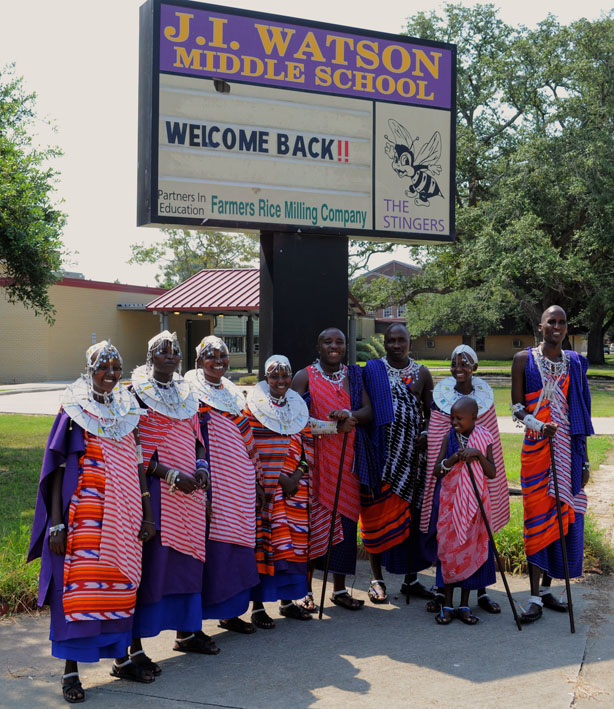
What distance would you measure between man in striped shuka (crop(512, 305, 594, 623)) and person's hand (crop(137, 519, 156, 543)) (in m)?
2.47

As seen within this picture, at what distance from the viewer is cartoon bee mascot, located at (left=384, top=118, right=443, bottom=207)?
269 inches

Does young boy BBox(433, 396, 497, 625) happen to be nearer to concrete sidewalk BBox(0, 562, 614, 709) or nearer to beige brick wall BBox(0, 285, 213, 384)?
concrete sidewalk BBox(0, 562, 614, 709)

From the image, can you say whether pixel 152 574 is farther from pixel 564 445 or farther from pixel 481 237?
pixel 481 237

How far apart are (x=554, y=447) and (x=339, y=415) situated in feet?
4.60

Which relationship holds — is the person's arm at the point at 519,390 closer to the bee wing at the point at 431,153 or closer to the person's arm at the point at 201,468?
the person's arm at the point at 201,468

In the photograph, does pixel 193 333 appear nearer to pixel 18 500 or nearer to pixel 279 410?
pixel 18 500

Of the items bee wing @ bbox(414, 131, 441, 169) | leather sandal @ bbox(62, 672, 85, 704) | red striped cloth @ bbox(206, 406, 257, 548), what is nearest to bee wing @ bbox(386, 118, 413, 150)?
bee wing @ bbox(414, 131, 441, 169)

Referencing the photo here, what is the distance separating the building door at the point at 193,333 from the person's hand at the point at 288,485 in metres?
27.3

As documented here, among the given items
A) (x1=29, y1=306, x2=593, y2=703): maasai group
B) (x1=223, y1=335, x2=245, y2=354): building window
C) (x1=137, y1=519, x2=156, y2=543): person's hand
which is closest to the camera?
(x1=29, y1=306, x2=593, y2=703): maasai group

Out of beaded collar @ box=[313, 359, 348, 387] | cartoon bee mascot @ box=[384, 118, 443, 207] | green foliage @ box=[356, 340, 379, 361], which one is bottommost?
beaded collar @ box=[313, 359, 348, 387]

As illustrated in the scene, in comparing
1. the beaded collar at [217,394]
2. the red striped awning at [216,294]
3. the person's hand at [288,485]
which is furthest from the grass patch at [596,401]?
the beaded collar at [217,394]

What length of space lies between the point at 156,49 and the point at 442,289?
24475 millimetres

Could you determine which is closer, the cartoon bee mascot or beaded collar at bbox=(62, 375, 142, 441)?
beaded collar at bbox=(62, 375, 142, 441)

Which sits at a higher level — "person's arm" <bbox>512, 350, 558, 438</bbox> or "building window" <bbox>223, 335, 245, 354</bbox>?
"building window" <bbox>223, 335, 245, 354</bbox>
